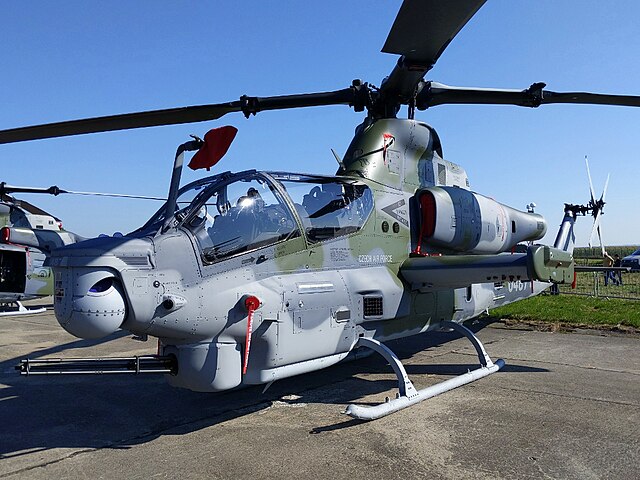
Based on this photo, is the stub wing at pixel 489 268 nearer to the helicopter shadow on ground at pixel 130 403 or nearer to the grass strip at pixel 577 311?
the helicopter shadow on ground at pixel 130 403

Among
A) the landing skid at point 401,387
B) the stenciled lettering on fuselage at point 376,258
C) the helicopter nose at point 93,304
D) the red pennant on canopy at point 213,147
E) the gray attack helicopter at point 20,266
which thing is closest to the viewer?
the helicopter nose at point 93,304

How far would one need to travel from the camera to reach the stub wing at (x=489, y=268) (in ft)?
19.0

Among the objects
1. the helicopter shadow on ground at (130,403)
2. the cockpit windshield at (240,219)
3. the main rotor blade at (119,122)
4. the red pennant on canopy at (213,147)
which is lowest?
the helicopter shadow on ground at (130,403)

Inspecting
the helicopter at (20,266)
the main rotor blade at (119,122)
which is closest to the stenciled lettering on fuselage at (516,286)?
the main rotor blade at (119,122)

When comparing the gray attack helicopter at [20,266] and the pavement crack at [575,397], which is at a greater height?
the gray attack helicopter at [20,266]

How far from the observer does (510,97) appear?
6.63 metres

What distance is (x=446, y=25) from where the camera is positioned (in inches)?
195

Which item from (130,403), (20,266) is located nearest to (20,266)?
(20,266)

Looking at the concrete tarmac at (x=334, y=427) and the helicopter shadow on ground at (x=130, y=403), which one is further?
the helicopter shadow on ground at (x=130, y=403)

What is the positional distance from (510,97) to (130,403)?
604cm

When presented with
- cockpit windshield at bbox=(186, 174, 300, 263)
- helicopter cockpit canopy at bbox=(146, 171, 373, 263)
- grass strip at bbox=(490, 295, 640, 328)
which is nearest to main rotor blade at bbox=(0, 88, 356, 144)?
helicopter cockpit canopy at bbox=(146, 171, 373, 263)

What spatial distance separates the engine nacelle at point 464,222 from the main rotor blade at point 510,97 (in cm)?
127

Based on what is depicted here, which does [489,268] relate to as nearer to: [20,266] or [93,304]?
[93,304]

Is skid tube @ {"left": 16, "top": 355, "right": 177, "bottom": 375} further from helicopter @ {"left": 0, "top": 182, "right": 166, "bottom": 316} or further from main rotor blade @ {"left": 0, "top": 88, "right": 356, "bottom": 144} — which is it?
helicopter @ {"left": 0, "top": 182, "right": 166, "bottom": 316}
